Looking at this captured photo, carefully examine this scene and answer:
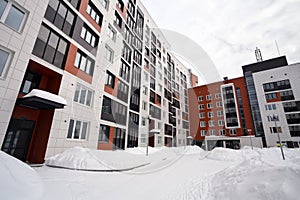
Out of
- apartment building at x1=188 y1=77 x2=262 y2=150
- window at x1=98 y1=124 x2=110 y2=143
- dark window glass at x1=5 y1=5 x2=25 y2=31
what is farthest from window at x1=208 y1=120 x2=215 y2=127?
dark window glass at x1=5 y1=5 x2=25 y2=31

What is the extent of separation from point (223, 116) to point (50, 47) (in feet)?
125

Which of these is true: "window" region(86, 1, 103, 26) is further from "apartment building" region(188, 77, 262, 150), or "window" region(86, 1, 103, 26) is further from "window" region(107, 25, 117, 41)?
"apartment building" region(188, 77, 262, 150)

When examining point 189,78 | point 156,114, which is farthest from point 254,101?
point 156,114

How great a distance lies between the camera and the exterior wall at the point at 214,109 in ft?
108

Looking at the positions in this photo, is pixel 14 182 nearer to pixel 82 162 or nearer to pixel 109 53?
pixel 82 162

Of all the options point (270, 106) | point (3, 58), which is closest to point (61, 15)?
point (3, 58)

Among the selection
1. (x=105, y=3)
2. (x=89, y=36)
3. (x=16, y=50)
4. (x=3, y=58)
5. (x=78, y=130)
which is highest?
(x=105, y=3)

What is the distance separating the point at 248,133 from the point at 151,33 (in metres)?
30.6

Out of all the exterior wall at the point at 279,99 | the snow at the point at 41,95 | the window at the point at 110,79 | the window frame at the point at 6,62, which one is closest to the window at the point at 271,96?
the exterior wall at the point at 279,99

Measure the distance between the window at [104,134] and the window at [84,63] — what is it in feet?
16.2

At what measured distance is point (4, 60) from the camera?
6.80m

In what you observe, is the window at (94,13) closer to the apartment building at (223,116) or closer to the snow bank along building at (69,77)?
the snow bank along building at (69,77)

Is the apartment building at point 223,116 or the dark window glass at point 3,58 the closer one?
the dark window glass at point 3,58

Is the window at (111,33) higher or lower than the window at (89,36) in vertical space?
higher
